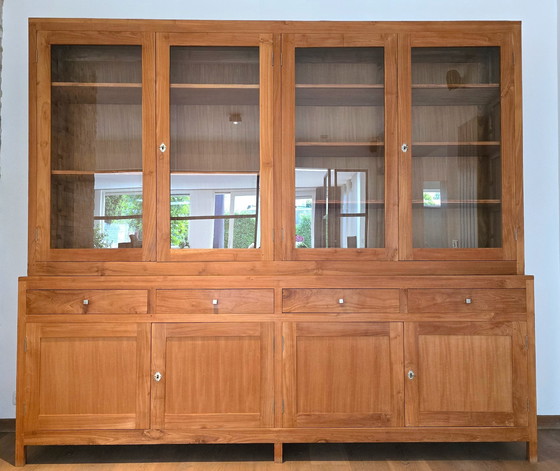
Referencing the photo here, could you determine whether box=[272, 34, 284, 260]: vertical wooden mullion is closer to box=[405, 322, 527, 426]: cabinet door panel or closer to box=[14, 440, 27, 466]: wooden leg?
box=[405, 322, 527, 426]: cabinet door panel

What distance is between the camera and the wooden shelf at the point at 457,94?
2.52 meters

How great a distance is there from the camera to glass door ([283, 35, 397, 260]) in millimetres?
2480

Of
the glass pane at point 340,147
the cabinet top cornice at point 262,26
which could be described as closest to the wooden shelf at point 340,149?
the glass pane at point 340,147

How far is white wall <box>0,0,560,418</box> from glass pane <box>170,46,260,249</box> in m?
0.62

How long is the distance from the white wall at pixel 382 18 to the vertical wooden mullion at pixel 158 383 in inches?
39.3

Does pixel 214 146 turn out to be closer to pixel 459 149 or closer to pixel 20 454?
pixel 459 149

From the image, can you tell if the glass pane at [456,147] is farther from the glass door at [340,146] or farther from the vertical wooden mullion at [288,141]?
the vertical wooden mullion at [288,141]

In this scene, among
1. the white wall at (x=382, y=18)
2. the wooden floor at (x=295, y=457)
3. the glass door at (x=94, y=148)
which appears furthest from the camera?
the white wall at (x=382, y=18)

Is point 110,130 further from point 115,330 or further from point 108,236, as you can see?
point 115,330

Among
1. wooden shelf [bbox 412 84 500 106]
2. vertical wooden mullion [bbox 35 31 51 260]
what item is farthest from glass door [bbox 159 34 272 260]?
wooden shelf [bbox 412 84 500 106]

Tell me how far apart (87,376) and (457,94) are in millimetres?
2067

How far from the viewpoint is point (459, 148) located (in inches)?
100

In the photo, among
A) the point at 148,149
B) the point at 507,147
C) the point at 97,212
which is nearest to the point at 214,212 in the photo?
the point at 148,149

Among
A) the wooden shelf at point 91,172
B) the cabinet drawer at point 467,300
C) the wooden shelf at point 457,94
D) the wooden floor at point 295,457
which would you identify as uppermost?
the wooden shelf at point 457,94
